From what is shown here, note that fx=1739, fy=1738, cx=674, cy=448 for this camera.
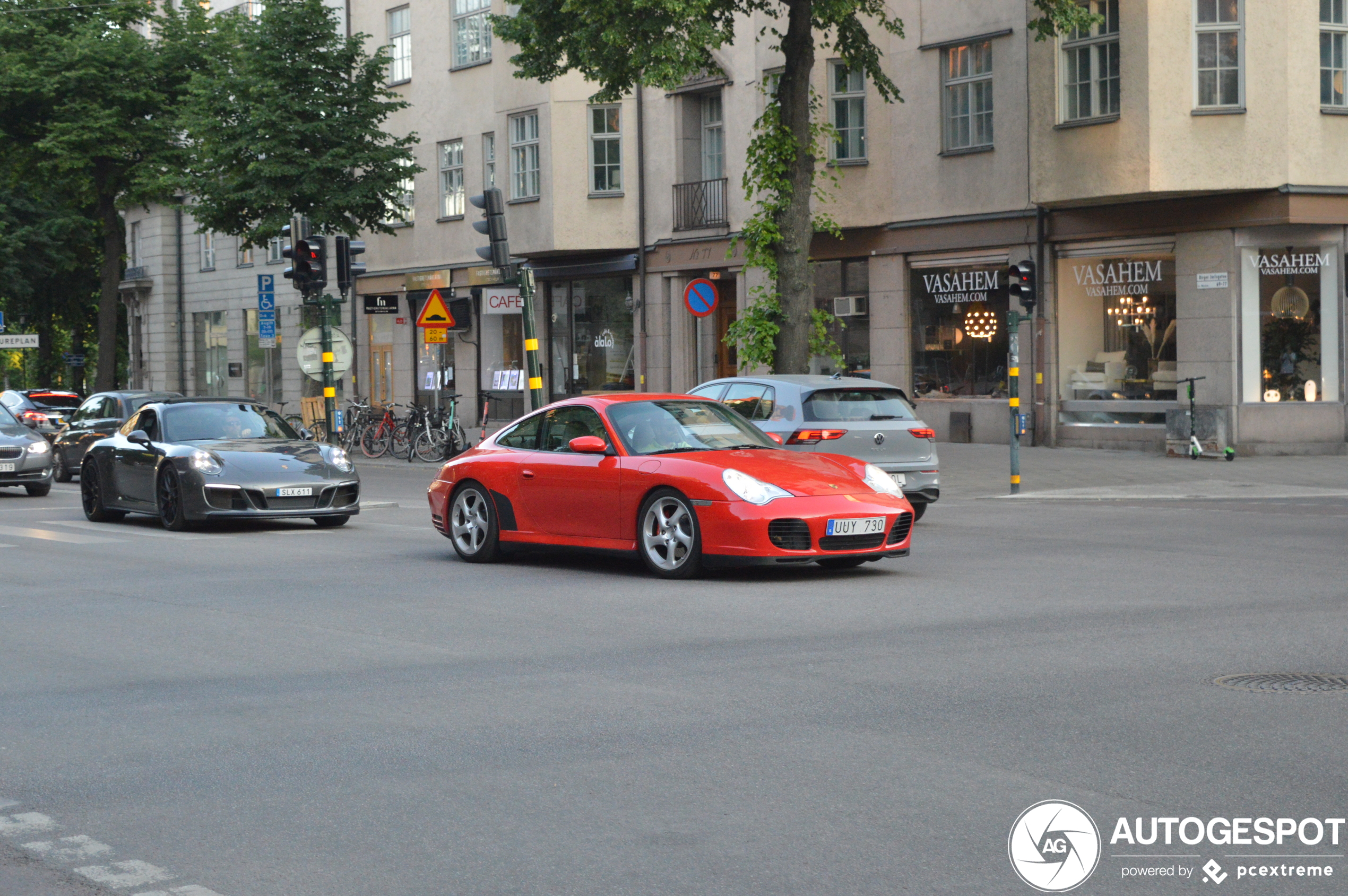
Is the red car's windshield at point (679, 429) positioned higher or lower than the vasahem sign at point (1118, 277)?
lower

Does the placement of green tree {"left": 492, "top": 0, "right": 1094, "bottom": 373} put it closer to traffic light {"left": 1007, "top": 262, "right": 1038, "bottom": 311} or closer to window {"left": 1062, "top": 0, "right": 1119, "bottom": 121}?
window {"left": 1062, "top": 0, "right": 1119, "bottom": 121}

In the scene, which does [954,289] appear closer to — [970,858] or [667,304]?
[667,304]

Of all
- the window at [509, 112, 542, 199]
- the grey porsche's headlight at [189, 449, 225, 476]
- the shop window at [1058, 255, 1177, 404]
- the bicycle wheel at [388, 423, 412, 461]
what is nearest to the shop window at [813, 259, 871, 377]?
the shop window at [1058, 255, 1177, 404]

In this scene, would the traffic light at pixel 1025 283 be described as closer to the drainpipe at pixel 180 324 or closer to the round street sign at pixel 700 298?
the round street sign at pixel 700 298

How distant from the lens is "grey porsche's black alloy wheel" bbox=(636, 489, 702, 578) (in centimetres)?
1228

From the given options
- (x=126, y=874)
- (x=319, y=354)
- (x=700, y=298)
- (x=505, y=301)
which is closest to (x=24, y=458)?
(x=319, y=354)

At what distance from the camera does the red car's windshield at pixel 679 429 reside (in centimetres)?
1290

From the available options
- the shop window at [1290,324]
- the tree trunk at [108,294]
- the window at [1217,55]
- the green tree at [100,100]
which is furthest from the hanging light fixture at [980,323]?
the tree trunk at [108,294]

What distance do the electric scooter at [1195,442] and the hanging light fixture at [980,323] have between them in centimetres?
423

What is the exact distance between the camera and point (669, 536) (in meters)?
12.5

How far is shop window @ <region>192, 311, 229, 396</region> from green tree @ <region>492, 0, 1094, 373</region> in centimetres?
3079

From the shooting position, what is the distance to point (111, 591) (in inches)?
482

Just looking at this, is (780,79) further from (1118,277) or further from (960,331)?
(960,331)

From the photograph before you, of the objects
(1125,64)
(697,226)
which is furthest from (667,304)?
(1125,64)
